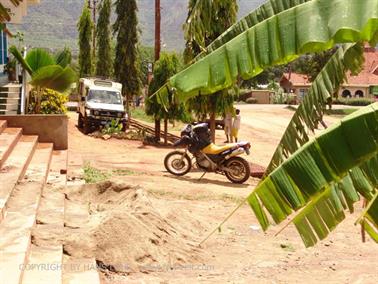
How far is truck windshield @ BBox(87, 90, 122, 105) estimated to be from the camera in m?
25.2

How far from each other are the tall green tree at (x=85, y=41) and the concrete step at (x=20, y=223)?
1470 inches

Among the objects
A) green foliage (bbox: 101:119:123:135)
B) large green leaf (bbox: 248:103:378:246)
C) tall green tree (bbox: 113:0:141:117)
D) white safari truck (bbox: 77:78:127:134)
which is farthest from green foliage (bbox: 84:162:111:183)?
tall green tree (bbox: 113:0:141:117)

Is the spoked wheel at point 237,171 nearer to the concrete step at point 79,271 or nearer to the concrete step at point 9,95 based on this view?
the concrete step at point 79,271

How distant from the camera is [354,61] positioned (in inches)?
223

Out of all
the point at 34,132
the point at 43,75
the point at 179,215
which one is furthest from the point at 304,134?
the point at 43,75

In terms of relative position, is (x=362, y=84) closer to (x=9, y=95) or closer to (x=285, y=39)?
(x=9, y=95)

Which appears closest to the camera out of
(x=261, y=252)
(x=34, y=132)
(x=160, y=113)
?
(x=261, y=252)

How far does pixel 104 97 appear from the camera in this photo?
2555cm

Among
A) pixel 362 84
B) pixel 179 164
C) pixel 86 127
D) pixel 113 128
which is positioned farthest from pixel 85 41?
pixel 179 164

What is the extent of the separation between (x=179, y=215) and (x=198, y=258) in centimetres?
154

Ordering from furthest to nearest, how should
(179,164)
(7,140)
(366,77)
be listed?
(366,77), (179,164), (7,140)

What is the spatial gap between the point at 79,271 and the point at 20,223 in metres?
1.14

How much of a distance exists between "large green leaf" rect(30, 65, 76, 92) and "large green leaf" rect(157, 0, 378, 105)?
1061cm

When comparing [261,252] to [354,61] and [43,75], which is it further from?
[43,75]
